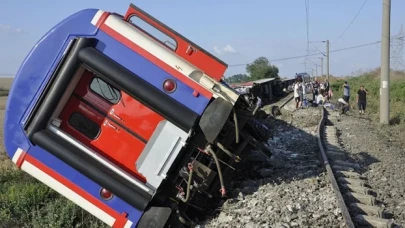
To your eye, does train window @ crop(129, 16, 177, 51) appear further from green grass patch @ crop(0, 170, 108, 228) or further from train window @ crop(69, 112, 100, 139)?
green grass patch @ crop(0, 170, 108, 228)

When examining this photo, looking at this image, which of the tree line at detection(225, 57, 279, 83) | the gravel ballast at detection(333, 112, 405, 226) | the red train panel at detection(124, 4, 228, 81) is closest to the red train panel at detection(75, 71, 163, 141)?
the red train panel at detection(124, 4, 228, 81)

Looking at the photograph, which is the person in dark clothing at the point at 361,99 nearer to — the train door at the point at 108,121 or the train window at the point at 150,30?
the train window at the point at 150,30

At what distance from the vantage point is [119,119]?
575 centimetres

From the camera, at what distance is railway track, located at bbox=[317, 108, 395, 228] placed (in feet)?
17.5

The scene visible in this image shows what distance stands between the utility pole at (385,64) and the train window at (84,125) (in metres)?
14.0

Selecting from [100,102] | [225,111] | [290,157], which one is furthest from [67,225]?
[290,157]

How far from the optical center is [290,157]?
956 cm

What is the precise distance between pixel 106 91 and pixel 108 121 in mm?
373

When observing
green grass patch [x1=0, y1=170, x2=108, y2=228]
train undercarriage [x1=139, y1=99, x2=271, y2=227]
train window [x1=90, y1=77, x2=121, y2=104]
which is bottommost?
green grass patch [x1=0, y1=170, x2=108, y2=228]

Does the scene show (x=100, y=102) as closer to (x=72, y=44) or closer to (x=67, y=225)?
(x=72, y=44)

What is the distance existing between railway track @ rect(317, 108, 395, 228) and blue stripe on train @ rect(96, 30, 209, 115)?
6.77 ft

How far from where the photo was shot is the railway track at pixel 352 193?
534 centimetres

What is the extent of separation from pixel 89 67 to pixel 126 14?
3.18 ft

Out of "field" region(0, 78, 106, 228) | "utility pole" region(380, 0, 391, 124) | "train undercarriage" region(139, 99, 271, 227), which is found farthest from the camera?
"utility pole" region(380, 0, 391, 124)
